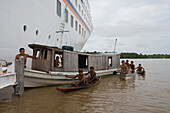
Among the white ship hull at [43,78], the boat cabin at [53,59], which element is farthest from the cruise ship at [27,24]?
the white ship hull at [43,78]

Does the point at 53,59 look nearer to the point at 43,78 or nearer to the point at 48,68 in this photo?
the point at 48,68

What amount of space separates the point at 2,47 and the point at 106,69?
28.9ft

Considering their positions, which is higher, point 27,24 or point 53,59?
point 27,24

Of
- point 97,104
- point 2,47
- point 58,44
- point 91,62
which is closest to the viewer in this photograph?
point 97,104

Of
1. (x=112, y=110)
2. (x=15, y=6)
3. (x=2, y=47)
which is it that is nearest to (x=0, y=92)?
(x=2, y=47)

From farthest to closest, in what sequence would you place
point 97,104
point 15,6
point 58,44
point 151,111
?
1. point 58,44
2. point 15,6
3. point 97,104
4. point 151,111

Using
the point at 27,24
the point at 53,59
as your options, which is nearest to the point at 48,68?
the point at 53,59

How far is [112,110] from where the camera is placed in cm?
494

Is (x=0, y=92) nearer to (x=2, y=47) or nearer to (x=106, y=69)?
(x=2, y=47)

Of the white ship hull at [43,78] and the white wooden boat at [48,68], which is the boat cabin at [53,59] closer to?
the white wooden boat at [48,68]

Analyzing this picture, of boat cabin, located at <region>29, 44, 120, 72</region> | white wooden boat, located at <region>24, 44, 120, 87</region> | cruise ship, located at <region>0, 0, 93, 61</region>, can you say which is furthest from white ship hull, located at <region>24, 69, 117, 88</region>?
cruise ship, located at <region>0, 0, 93, 61</region>

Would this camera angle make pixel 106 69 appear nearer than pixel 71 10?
Yes

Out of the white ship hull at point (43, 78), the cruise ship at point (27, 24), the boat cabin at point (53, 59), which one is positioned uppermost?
the cruise ship at point (27, 24)

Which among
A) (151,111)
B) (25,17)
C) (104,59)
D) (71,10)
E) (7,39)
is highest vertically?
(71,10)
